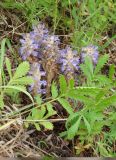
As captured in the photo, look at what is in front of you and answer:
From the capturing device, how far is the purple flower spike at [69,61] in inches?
78.5

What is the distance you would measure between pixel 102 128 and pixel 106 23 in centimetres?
58

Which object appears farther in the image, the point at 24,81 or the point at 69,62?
the point at 69,62

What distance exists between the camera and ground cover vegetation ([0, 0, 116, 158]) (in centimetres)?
180

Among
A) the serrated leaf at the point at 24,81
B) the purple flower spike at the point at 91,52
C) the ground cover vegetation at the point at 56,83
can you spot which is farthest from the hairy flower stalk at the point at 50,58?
the serrated leaf at the point at 24,81

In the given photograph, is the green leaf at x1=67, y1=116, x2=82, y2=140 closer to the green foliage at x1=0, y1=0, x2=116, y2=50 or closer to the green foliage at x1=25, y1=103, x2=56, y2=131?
the green foliage at x1=25, y1=103, x2=56, y2=131

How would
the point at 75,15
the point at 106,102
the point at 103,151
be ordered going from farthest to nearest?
the point at 75,15
the point at 103,151
the point at 106,102

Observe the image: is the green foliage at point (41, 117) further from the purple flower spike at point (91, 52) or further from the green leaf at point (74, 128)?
the purple flower spike at point (91, 52)

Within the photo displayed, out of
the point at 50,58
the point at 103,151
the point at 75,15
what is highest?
the point at 75,15

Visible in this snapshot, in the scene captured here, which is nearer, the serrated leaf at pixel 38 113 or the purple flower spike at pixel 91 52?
the serrated leaf at pixel 38 113

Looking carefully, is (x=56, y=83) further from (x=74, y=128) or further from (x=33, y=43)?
(x=74, y=128)

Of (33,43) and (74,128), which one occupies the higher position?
(33,43)

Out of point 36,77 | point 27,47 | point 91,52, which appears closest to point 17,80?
point 36,77

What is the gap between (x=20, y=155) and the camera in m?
1.80

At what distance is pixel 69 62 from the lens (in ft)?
6.57
